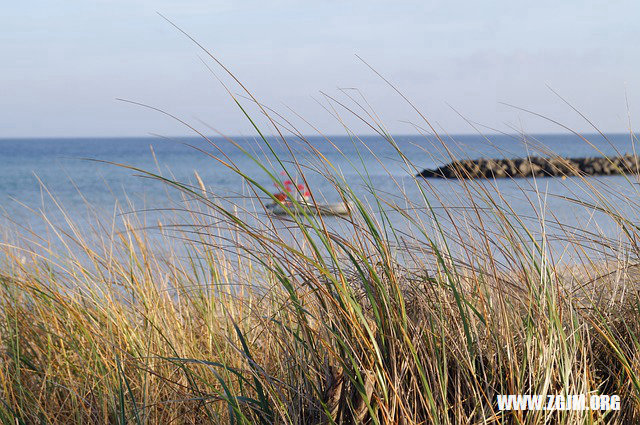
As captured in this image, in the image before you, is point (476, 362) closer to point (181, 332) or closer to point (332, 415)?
point (332, 415)

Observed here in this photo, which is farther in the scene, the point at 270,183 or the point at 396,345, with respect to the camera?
the point at 270,183

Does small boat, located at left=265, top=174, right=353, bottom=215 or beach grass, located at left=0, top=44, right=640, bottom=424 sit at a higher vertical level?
small boat, located at left=265, top=174, right=353, bottom=215

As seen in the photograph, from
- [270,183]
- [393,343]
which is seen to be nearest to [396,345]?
[393,343]

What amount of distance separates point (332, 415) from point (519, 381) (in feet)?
1.31

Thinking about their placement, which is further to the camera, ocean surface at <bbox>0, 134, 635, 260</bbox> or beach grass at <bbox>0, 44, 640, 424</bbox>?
ocean surface at <bbox>0, 134, 635, 260</bbox>

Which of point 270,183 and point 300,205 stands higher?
point 300,205

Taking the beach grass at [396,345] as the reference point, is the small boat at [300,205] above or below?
above

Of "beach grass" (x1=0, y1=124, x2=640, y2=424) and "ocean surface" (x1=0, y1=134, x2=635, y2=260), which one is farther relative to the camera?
"ocean surface" (x1=0, y1=134, x2=635, y2=260)

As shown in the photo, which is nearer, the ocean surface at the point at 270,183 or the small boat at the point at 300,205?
the small boat at the point at 300,205

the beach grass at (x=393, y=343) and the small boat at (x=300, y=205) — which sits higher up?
the small boat at (x=300, y=205)

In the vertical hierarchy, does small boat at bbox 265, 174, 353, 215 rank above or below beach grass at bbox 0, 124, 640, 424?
above

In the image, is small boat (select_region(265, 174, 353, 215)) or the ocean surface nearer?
small boat (select_region(265, 174, 353, 215))

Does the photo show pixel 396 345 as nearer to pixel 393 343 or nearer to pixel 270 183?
pixel 393 343

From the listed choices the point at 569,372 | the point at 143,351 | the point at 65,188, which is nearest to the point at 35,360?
the point at 143,351
